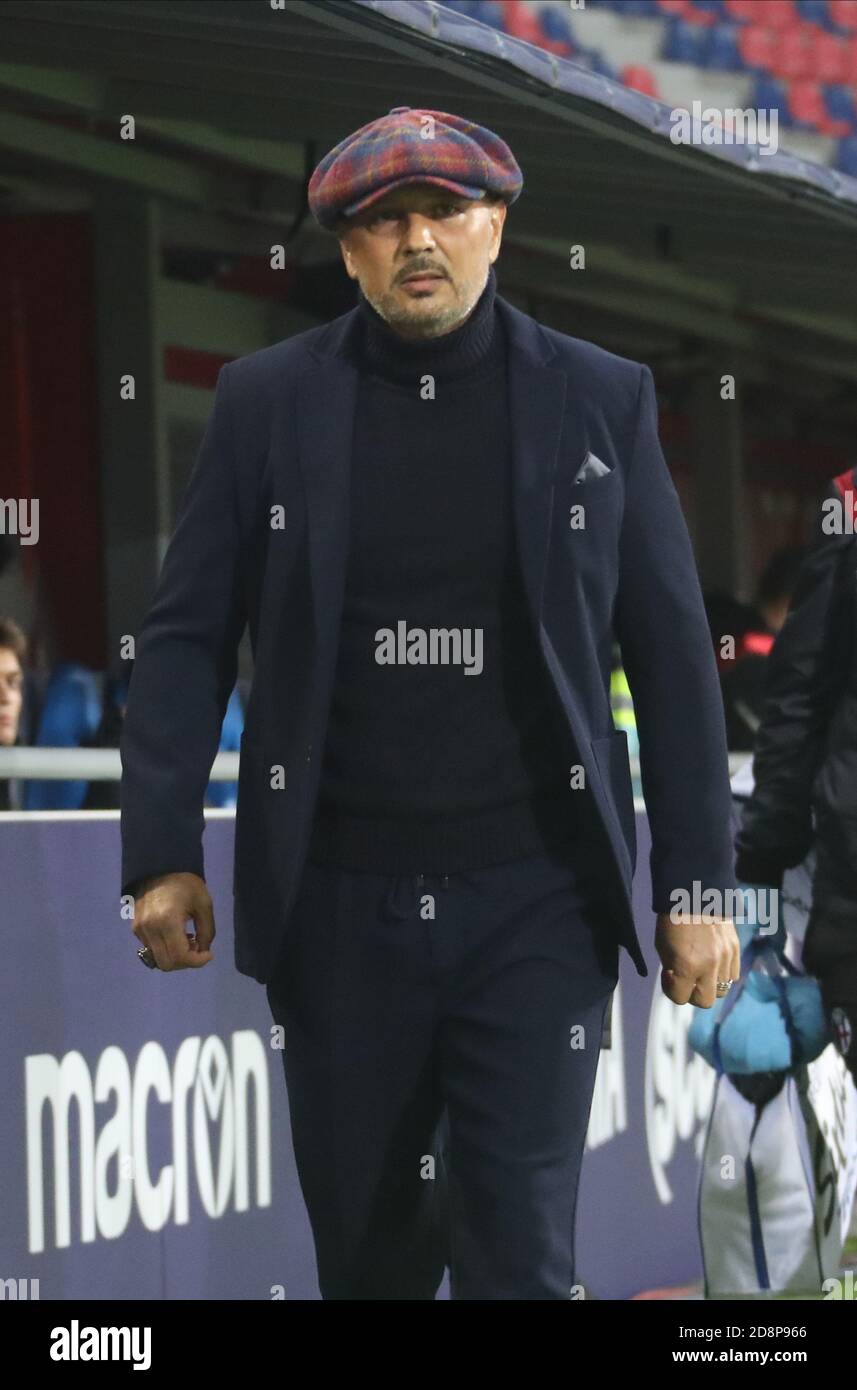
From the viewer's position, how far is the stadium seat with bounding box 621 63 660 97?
13492mm

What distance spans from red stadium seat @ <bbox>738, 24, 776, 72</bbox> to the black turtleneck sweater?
39.0 ft

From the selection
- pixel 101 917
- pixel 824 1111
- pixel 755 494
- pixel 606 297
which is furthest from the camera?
pixel 755 494

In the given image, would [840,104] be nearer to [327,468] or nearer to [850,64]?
[850,64]

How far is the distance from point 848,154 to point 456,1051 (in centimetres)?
1256

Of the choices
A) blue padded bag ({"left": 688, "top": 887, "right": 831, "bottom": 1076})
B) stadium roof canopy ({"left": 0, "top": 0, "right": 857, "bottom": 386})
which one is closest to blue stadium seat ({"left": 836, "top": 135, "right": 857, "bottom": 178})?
stadium roof canopy ({"left": 0, "top": 0, "right": 857, "bottom": 386})

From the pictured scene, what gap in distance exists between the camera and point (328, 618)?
3617mm

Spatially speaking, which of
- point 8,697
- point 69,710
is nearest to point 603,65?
point 69,710

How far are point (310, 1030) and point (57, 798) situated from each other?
1756mm

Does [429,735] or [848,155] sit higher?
[848,155]

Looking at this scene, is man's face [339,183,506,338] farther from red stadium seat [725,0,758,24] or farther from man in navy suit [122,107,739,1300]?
red stadium seat [725,0,758,24]

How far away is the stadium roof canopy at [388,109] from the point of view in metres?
6.33
